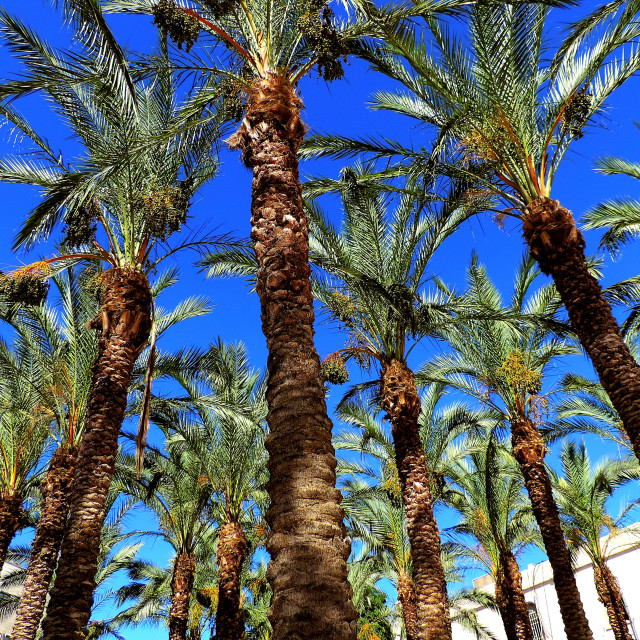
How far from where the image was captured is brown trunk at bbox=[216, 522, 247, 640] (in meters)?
13.8

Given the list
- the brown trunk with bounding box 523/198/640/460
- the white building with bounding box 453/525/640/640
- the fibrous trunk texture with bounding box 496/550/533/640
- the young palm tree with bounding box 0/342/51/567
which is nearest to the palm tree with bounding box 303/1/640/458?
the brown trunk with bounding box 523/198/640/460

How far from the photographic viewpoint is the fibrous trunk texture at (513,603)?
57.1ft

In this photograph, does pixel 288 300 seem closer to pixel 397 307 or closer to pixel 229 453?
pixel 397 307

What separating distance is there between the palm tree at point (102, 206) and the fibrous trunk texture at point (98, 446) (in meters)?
0.01

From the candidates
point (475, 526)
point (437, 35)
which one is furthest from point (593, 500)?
point (437, 35)

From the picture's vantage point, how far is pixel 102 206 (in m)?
9.94

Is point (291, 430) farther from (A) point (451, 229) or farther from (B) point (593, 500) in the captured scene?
(B) point (593, 500)

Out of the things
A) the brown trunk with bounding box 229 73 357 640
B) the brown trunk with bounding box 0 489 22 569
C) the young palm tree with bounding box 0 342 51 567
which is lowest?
the brown trunk with bounding box 229 73 357 640

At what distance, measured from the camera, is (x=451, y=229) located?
1146cm

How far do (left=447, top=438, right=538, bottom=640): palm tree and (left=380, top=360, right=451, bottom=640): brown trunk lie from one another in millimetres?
6501

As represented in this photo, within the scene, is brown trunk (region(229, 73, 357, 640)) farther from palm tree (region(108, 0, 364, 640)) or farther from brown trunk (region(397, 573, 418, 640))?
brown trunk (region(397, 573, 418, 640))

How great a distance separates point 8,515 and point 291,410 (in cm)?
1108

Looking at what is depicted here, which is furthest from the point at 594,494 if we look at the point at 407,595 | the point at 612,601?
the point at 407,595

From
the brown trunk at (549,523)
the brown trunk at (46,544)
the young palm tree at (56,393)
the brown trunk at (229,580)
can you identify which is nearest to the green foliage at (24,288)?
the young palm tree at (56,393)
